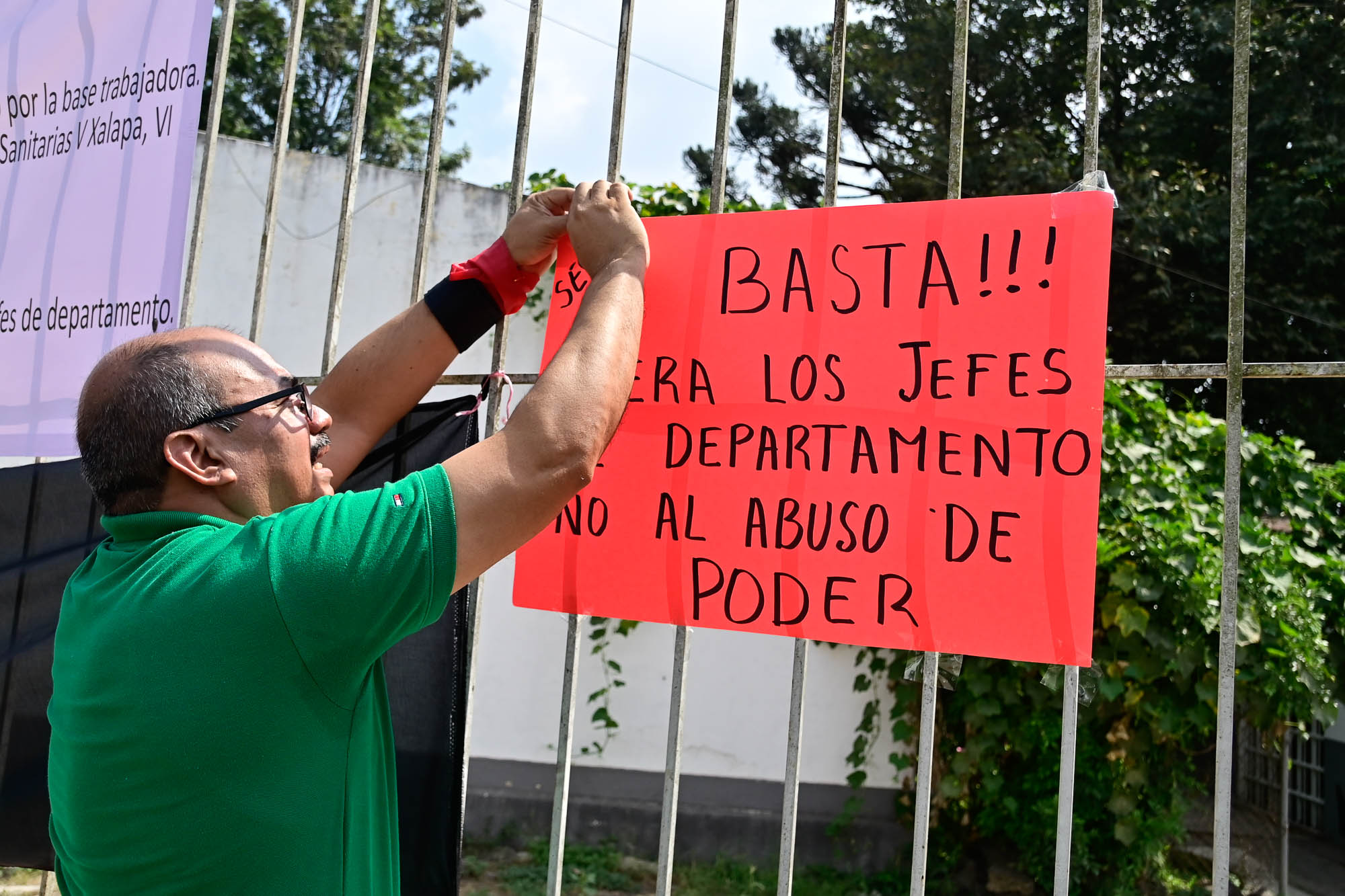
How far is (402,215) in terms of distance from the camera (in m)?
6.83

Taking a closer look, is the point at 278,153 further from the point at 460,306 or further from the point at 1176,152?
the point at 1176,152

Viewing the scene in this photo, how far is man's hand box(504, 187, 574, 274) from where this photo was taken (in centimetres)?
197

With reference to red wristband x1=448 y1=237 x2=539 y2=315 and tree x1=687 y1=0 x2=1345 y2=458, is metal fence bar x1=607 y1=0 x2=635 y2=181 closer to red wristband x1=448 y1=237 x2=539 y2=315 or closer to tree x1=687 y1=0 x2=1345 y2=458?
red wristband x1=448 y1=237 x2=539 y2=315

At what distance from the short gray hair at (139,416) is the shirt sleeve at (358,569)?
0.25 m

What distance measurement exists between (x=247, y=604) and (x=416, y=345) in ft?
2.83

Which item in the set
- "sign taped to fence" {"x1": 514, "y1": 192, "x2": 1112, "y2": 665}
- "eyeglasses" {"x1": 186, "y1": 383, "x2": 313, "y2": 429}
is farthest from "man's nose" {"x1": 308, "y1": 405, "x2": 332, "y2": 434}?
"sign taped to fence" {"x1": 514, "y1": 192, "x2": 1112, "y2": 665}

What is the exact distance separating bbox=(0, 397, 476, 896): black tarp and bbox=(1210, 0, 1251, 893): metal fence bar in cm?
139

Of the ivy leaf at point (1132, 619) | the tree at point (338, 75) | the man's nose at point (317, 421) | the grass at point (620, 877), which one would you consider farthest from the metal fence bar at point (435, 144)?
the tree at point (338, 75)

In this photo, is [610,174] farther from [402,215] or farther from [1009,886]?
[402,215]

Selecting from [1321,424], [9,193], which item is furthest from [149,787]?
[1321,424]

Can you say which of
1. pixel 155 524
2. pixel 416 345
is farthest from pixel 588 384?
pixel 416 345

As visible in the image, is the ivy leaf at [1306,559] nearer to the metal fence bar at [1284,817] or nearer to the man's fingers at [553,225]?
the metal fence bar at [1284,817]

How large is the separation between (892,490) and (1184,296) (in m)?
10.9

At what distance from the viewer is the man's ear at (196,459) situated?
4.67 feet
